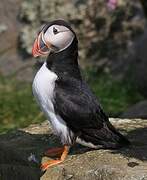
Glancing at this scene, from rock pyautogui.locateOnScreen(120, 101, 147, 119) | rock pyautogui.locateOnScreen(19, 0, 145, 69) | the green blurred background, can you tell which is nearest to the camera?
rock pyautogui.locateOnScreen(120, 101, 147, 119)

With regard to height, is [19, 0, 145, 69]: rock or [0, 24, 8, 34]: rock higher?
[0, 24, 8, 34]: rock

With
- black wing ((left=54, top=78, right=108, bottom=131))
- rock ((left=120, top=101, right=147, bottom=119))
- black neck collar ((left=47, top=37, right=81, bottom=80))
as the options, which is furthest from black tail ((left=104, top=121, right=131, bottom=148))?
rock ((left=120, top=101, right=147, bottom=119))

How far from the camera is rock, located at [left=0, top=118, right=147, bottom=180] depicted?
5168 millimetres

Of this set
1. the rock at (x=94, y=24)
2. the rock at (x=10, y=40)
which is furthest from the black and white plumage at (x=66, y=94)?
the rock at (x=94, y=24)

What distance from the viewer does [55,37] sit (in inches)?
213

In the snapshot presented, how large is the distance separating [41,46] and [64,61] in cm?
20

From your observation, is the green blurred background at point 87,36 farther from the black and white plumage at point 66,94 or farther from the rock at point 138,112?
the black and white plumage at point 66,94

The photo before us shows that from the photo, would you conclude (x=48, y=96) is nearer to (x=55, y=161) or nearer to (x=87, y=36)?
(x=55, y=161)

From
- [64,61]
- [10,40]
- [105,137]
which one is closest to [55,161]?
[105,137]

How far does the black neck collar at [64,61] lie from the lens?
549 cm

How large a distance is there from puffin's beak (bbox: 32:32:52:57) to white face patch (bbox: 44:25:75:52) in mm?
32

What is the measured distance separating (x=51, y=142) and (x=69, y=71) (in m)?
0.88

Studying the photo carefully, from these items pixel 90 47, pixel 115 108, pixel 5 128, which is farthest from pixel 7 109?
pixel 90 47

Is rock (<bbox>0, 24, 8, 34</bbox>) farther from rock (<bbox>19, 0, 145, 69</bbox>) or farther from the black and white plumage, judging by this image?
the black and white plumage
